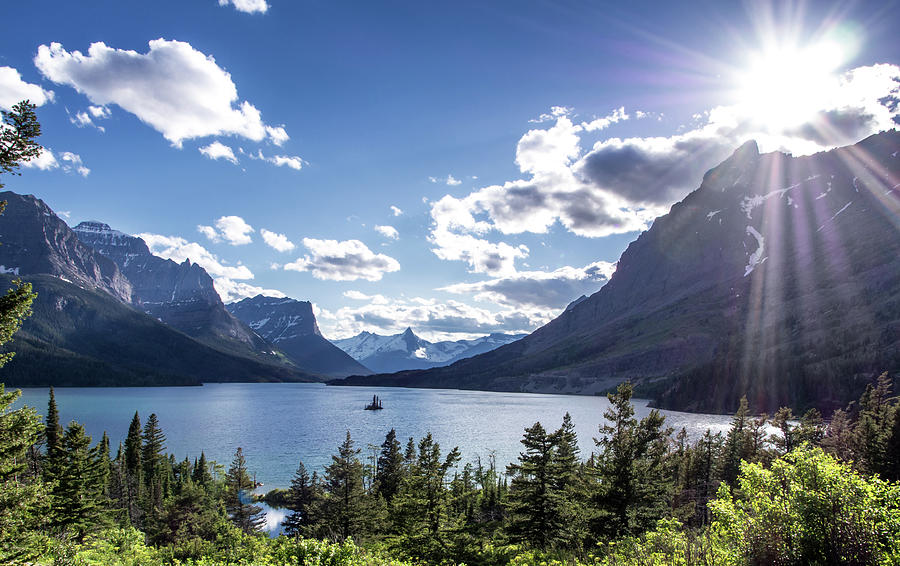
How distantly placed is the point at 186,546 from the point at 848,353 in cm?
23493

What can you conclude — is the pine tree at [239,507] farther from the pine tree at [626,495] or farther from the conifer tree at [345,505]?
the pine tree at [626,495]

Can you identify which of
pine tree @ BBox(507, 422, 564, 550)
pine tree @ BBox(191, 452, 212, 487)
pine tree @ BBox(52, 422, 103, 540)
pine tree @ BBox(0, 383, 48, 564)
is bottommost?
pine tree @ BBox(191, 452, 212, 487)

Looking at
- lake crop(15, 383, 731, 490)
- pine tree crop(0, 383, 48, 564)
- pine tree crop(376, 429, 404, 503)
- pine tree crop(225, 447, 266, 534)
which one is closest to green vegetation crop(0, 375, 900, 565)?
pine tree crop(0, 383, 48, 564)

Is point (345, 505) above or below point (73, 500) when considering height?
above

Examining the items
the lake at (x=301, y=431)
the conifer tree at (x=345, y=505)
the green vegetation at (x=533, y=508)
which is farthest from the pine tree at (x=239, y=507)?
the lake at (x=301, y=431)

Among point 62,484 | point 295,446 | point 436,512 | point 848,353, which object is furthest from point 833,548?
point 848,353

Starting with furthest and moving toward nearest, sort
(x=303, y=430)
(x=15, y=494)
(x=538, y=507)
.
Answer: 1. (x=303, y=430)
2. (x=538, y=507)
3. (x=15, y=494)

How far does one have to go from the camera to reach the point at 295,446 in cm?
12181

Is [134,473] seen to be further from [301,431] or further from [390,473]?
[301,431]

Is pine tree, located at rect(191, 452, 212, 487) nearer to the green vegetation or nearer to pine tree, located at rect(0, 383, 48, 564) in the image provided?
the green vegetation

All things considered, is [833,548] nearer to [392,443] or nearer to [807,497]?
[807,497]

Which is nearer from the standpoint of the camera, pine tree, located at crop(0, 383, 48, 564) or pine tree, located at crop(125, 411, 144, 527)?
pine tree, located at crop(0, 383, 48, 564)

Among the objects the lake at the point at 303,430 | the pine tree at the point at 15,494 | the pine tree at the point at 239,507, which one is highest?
the pine tree at the point at 15,494

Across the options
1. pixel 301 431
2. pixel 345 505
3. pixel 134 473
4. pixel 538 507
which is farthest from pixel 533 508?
pixel 301 431
